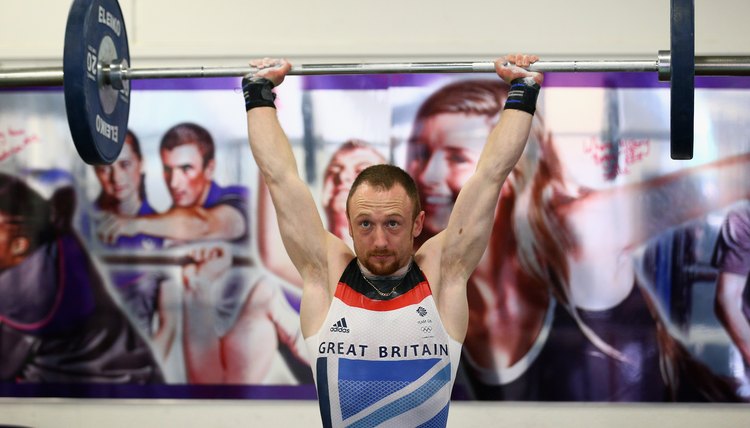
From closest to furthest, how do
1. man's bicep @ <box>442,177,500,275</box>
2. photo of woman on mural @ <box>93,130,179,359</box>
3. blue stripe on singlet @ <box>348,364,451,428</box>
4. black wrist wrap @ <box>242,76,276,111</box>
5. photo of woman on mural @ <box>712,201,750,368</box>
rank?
blue stripe on singlet @ <box>348,364,451,428</box> → man's bicep @ <box>442,177,500,275</box> → black wrist wrap @ <box>242,76,276,111</box> → photo of woman on mural @ <box>712,201,750,368</box> → photo of woman on mural @ <box>93,130,179,359</box>

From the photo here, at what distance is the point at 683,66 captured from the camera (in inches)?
99.7

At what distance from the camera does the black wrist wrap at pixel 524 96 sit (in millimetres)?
2568

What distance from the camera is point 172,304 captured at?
420 cm

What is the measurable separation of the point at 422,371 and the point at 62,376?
8.31 feet

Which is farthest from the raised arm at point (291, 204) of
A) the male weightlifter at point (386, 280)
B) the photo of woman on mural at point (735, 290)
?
the photo of woman on mural at point (735, 290)

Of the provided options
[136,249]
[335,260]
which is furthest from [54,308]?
[335,260]

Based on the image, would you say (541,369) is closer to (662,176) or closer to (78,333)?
(662,176)

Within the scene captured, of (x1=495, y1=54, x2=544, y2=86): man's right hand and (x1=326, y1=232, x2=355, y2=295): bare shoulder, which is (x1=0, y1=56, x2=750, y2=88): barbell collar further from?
(x1=326, y1=232, x2=355, y2=295): bare shoulder

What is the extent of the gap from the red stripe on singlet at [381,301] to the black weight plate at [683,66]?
910 millimetres

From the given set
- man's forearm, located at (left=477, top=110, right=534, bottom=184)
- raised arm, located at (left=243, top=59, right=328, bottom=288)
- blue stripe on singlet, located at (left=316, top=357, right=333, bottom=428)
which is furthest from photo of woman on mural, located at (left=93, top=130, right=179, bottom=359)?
man's forearm, located at (left=477, top=110, right=534, bottom=184)

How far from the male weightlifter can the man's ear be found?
217cm

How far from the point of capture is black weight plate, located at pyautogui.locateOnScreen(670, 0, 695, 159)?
251cm

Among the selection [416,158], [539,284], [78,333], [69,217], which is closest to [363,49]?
[416,158]

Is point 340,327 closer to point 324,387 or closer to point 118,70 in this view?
point 324,387
